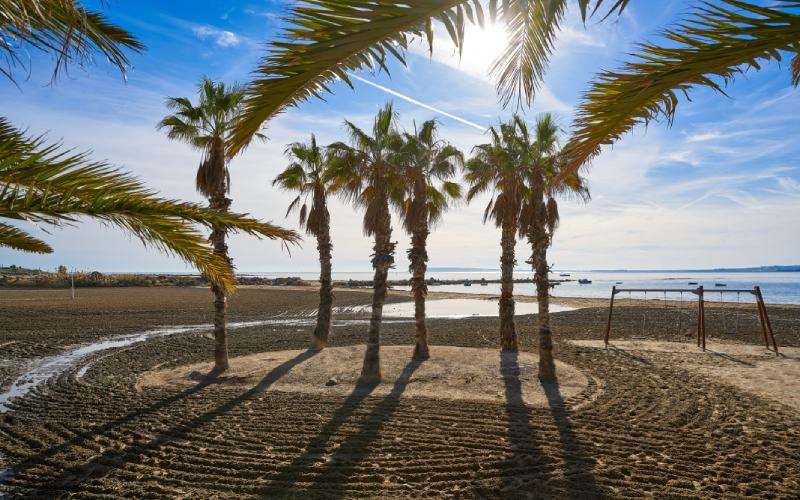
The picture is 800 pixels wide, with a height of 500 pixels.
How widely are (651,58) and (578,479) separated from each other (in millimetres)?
5619

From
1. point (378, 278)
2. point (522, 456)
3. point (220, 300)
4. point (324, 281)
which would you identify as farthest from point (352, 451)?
point (324, 281)

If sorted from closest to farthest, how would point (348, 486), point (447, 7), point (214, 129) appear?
1. point (447, 7)
2. point (348, 486)
3. point (214, 129)

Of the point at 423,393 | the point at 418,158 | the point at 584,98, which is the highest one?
the point at 418,158

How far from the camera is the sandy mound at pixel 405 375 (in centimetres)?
1138

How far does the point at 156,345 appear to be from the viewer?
1866cm

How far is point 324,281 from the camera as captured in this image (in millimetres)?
17609

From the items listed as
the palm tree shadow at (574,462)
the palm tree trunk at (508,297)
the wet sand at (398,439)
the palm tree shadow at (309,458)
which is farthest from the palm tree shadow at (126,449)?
the palm tree trunk at (508,297)

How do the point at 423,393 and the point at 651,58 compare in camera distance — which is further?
the point at 423,393

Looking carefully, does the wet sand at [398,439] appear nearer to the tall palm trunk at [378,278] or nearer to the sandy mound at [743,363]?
the sandy mound at [743,363]

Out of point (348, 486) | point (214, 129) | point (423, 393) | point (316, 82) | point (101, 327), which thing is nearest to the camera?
point (316, 82)

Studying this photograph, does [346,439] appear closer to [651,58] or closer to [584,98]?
[584,98]

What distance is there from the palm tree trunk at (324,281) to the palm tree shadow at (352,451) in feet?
23.4

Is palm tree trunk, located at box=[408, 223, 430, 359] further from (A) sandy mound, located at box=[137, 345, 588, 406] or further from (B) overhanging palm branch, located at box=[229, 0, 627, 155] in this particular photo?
(B) overhanging palm branch, located at box=[229, 0, 627, 155]

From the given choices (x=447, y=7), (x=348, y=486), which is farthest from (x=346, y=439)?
(x=447, y=7)
